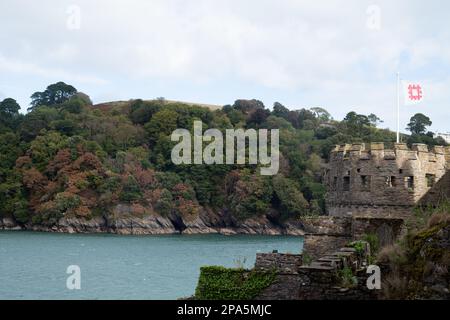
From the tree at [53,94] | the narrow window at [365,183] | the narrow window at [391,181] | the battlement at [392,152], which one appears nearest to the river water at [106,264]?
the narrow window at [365,183]

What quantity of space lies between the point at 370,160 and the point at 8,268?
1529 inches

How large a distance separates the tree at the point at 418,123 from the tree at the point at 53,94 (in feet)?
271

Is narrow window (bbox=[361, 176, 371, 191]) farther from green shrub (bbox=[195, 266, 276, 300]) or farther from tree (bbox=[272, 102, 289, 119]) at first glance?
tree (bbox=[272, 102, 289, 119])

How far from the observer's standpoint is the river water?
38.4 meters

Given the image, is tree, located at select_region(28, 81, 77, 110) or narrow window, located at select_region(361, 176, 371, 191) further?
tree, located at select_region(28, 81, 77, 110)

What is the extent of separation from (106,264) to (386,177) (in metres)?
38.7

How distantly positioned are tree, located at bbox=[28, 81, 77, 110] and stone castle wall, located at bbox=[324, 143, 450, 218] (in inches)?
5515

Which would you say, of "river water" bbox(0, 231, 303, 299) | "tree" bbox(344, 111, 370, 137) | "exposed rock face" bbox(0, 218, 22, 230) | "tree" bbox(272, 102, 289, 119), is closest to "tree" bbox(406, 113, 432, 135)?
"tree" bbox(344, 111, 370, 137)

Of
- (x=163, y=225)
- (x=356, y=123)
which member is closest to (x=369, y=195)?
(x=163, y=225)

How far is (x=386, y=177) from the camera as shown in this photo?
2072 cm

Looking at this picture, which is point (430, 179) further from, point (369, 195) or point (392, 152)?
point (369, 195)

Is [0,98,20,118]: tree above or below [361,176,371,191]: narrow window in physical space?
above

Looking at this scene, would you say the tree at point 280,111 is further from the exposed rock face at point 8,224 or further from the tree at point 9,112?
the exposed rock face at point 8,224
